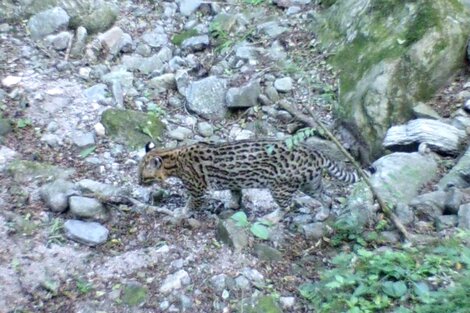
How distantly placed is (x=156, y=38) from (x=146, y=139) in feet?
9.64

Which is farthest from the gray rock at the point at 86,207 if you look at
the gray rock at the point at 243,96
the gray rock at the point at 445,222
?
the gray rock at the point at 445,222

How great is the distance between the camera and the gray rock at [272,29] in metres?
12.0

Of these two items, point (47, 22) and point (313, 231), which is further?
point (47, 22)

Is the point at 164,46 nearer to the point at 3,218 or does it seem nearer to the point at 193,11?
the point at 193,11

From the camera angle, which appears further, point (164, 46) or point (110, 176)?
point (164, 46)

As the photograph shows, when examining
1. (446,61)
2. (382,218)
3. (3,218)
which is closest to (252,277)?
(382,218)

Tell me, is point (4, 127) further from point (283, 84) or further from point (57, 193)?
point (283, 84)

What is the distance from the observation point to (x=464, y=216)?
7.37m

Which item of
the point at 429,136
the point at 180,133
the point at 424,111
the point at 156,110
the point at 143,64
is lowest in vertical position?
the point at 180,133

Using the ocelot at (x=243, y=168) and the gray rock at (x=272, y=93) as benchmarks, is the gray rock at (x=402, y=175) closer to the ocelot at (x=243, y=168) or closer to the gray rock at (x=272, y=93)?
the ocelot at (x=243, y=168)

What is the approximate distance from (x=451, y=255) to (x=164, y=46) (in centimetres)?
674

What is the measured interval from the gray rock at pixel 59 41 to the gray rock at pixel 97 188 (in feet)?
11.4

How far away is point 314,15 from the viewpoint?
12.1m

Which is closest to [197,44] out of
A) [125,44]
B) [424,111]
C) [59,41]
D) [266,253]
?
[125,44]
